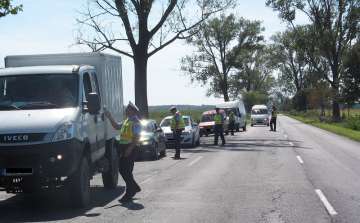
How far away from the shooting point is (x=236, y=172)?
13750mm

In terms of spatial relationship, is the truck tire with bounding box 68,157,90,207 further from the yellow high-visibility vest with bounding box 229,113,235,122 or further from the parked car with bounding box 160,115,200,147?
the yellow high-visibility vest with bounding box 229,113,235,122

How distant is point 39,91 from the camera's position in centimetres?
908

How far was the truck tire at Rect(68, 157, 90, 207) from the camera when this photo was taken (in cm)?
855

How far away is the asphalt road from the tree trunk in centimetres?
1538

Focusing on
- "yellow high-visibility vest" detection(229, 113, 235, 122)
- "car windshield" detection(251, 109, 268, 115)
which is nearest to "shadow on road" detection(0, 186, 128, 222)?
"yellow high-visibility vest" detection(229, 113, 235, 122)

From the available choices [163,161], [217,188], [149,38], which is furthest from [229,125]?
[217,188]

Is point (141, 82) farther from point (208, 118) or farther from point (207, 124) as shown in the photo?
point (208, 118)

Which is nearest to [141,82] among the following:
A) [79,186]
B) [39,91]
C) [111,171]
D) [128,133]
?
[111,171]

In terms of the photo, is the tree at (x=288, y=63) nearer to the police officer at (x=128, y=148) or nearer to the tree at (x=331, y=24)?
the tree at (x=331, y=24)

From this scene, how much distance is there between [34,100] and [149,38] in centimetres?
2257

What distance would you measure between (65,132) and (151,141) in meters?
10.1

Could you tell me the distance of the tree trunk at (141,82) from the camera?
101 ft

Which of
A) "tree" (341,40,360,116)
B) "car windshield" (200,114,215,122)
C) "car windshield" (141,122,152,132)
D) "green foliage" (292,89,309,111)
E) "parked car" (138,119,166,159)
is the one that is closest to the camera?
"parked car" (138,119,166,159)

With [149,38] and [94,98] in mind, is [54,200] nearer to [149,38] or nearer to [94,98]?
[94,98]
